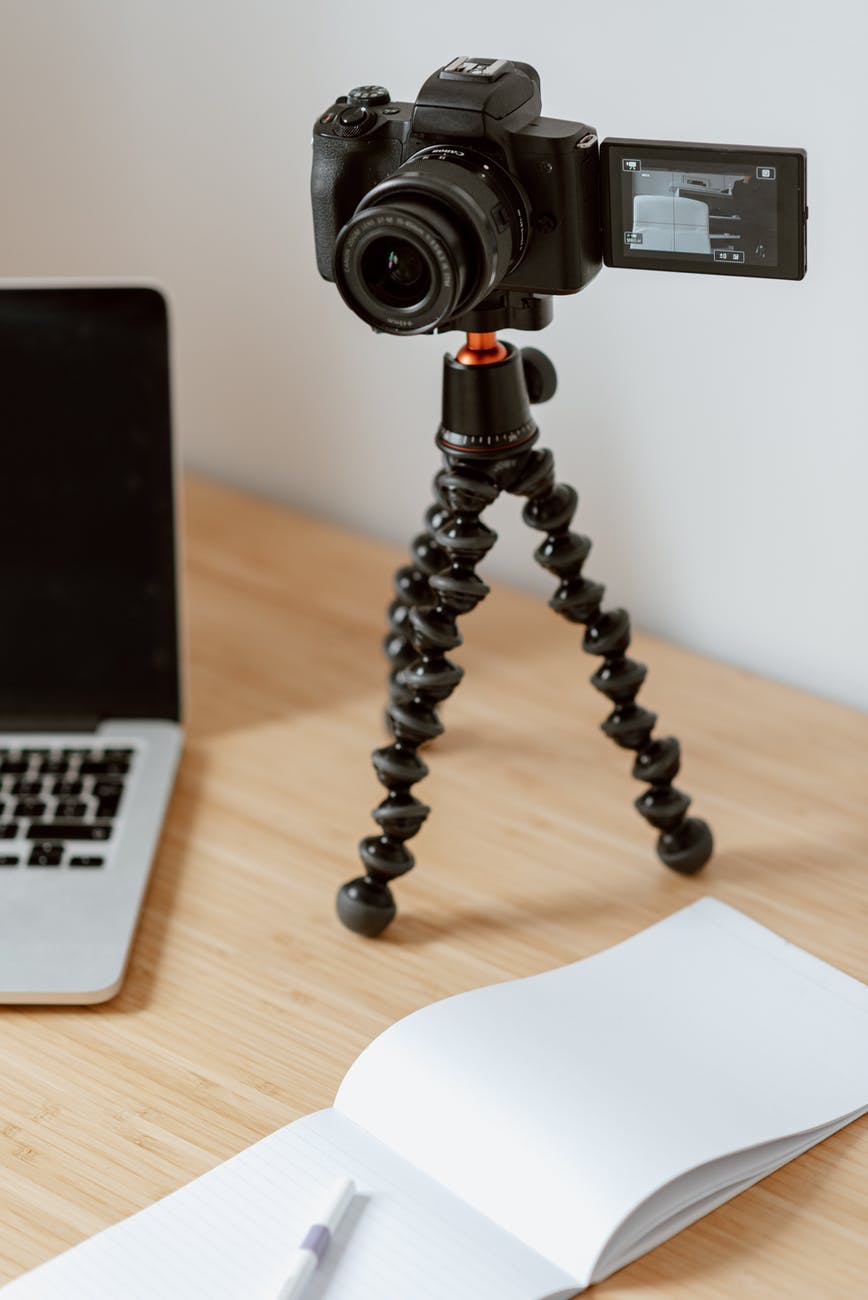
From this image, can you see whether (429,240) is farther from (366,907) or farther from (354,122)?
(366,907)

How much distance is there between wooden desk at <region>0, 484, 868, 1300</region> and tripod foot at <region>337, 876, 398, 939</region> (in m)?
0.01

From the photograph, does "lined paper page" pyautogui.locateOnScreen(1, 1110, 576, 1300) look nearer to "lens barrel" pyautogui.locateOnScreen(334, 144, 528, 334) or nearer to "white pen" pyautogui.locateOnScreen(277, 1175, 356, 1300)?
"white pen" pyautogui.locateOnScreen(277, 1175, 356, 1300)

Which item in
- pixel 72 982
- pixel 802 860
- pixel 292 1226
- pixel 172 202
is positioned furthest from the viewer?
pixel 172 202

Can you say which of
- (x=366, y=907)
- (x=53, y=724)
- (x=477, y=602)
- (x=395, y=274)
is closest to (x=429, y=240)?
(x=395, y=274)

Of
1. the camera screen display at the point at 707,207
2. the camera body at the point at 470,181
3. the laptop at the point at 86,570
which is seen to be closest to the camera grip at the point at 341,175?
the camera body at the point at 470,181

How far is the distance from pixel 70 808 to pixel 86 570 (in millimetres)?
161

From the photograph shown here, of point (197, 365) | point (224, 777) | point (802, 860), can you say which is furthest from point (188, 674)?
point (802, 860)

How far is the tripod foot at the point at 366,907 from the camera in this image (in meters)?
0.86

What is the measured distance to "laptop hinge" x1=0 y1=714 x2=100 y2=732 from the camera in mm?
1025

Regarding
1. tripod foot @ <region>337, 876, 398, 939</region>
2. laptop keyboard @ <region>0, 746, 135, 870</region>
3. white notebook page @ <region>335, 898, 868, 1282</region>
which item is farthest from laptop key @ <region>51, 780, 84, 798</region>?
white notebook page @ <region>335, 898, 868, 1282</region>

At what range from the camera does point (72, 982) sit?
2.66 feet

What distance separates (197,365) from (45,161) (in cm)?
21

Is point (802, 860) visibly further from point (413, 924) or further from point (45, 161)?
point (45, 161)

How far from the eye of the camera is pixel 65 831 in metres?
0.92
